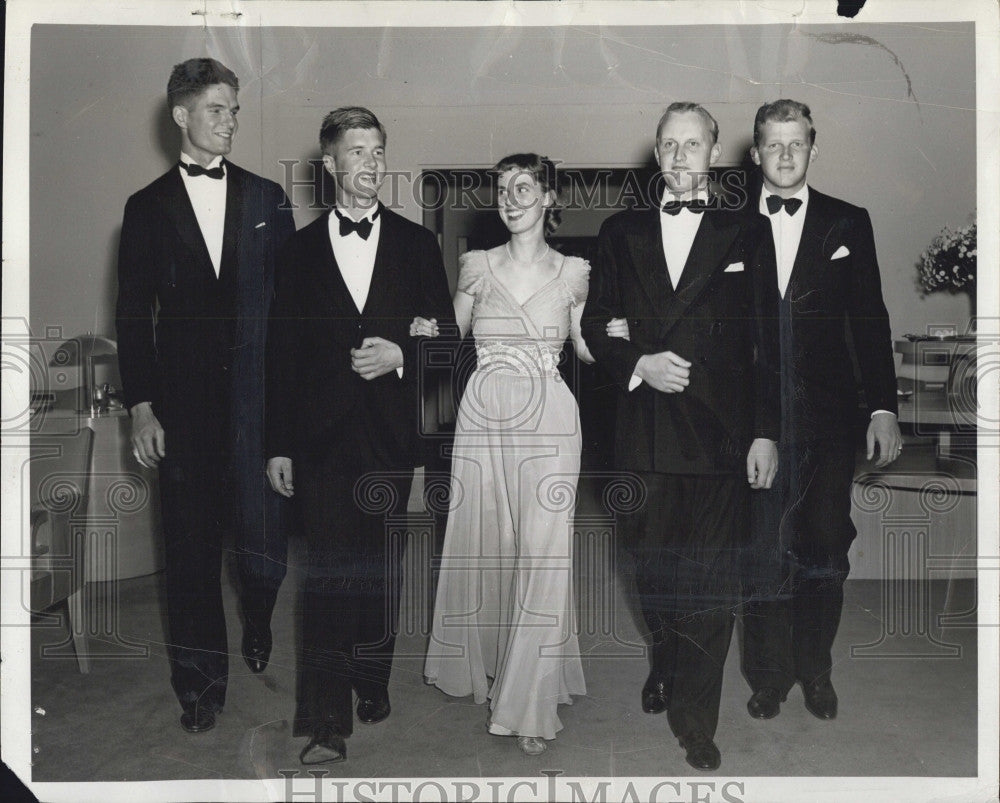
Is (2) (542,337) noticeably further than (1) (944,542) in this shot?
No

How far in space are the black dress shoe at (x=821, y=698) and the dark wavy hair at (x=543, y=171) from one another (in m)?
1.49

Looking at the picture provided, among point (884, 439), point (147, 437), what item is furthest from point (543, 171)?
point (147, 437)

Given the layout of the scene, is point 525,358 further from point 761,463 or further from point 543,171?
point 761,463

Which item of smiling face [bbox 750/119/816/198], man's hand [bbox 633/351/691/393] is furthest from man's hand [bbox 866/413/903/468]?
smiling face [bbox 750/119/816/198]

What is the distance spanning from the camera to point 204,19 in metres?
2.33

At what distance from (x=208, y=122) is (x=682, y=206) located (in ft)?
4.43

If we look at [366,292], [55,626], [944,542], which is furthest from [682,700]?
[55,626]

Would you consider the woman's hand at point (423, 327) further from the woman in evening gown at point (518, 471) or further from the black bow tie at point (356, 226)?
the black bow tie at point (356, 226)

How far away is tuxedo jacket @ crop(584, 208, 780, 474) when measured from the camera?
230 cm

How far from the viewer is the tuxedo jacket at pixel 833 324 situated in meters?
2.34

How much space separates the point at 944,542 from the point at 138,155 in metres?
2.56

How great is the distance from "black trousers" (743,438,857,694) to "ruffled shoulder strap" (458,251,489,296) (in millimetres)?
971

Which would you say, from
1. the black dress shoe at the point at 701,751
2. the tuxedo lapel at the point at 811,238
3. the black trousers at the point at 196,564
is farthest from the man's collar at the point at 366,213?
the black dress shoe at the point at 701,751

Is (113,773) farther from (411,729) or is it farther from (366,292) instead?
(366,292)
